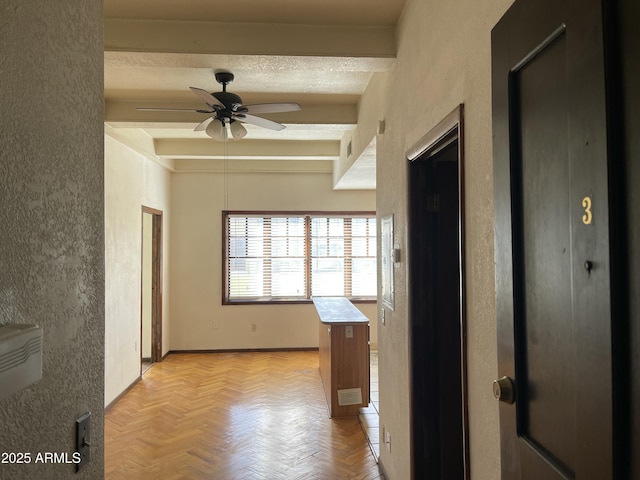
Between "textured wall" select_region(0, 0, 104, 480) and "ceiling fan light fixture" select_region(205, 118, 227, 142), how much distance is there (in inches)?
86.8

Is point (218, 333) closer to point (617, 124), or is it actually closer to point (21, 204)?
point (21, 204)

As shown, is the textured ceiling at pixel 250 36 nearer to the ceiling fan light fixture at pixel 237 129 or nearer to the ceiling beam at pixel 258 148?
the ceiling fan light fixture at pixel 237 129

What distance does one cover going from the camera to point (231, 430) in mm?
3648

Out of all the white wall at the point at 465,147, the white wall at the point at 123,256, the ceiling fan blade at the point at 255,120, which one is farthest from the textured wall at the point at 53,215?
the white wall at the point at 123,256

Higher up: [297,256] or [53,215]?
[53,215]

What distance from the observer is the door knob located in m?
0.93

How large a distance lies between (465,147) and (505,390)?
0.82 m

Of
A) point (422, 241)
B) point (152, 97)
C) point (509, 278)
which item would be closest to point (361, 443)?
point (422, 241)

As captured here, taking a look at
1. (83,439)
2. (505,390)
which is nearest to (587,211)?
(505,390)

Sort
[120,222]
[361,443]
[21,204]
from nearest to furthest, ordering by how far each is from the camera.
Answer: [21,204] → [361,443] → [120,222]

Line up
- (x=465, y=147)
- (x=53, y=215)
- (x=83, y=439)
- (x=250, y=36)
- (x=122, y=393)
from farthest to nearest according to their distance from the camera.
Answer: (x=122, y=393) → (x=250, y=36) → (x=465, y=147) → (x=83, y=439) → (x=53, y=215)

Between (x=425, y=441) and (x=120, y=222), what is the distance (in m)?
3.76

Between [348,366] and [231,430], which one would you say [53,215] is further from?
[348,366]

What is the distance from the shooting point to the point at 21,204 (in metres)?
0.79
